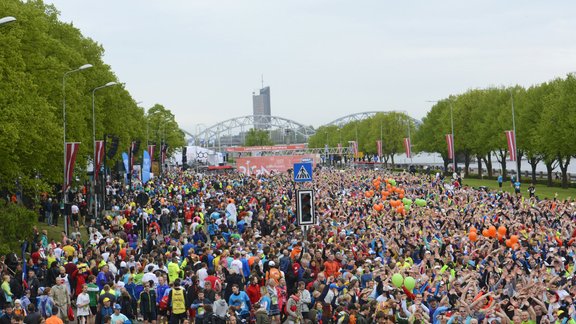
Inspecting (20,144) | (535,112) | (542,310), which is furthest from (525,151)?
(542,310)

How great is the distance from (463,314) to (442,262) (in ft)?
22.8

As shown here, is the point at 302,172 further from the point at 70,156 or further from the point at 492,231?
the point at 70,156

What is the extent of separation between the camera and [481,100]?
92.8 meters

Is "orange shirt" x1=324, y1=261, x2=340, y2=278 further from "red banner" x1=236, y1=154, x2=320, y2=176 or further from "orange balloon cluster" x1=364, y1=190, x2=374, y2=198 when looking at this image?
"red banner" x1=236, y1=154, x2=320, y2=176

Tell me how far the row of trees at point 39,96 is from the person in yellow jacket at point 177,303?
12795 millimetres

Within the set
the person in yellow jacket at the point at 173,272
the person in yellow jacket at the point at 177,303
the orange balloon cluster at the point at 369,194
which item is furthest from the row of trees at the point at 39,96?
the orange balloon cluster at the point at 369,194

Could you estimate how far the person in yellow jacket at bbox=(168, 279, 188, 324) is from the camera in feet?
55.0

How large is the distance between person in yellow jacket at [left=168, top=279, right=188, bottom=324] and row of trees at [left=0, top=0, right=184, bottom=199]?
42.0ft

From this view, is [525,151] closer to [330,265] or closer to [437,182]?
[437,182]

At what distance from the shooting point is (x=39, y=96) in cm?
3603

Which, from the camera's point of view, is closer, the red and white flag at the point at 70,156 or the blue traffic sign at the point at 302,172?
the blue traffic sign at the point at 302,172

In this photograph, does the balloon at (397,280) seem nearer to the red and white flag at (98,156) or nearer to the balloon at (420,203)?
the red and white flag at (98,156)

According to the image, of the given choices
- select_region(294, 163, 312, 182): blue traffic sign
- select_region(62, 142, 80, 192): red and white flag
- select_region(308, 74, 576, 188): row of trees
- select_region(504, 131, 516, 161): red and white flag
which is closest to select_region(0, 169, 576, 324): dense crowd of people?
select_region(294, 163, 312, 182): blue traffic sign

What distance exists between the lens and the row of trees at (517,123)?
65375 millimetres
